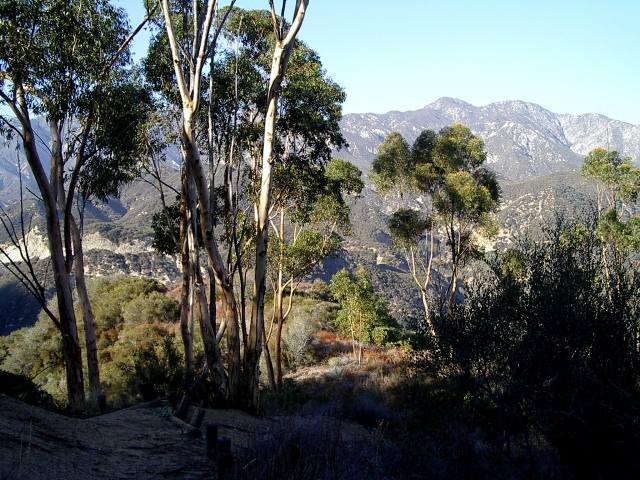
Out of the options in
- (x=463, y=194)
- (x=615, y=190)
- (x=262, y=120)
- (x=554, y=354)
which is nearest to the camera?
(x=554, y=354)

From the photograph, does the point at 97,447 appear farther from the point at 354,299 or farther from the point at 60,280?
the point at 354,299

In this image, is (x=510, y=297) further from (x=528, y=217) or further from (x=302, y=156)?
(x=528, y=217)

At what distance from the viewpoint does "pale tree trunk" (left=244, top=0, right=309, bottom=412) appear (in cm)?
880

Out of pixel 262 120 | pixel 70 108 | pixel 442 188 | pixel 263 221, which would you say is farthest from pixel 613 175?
pixel 70 108

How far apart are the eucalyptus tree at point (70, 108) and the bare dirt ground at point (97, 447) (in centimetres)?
320

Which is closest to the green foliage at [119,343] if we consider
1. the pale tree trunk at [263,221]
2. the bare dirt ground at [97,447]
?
the pale tree trunk at [263,221]

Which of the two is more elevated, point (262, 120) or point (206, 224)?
point (262, 120)

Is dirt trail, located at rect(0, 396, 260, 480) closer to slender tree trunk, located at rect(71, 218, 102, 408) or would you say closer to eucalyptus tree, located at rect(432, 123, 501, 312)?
slender tree trunk, located at rect(71, 218, 102, 408)

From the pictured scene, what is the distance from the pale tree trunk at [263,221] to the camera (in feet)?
28.9

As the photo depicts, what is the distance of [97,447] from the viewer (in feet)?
17.1

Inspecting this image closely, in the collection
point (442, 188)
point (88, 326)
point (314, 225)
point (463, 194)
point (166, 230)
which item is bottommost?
point (88, 326)

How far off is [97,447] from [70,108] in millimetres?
7285

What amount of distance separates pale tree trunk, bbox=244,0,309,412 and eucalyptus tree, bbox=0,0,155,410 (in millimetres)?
3079

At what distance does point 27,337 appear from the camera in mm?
23891
